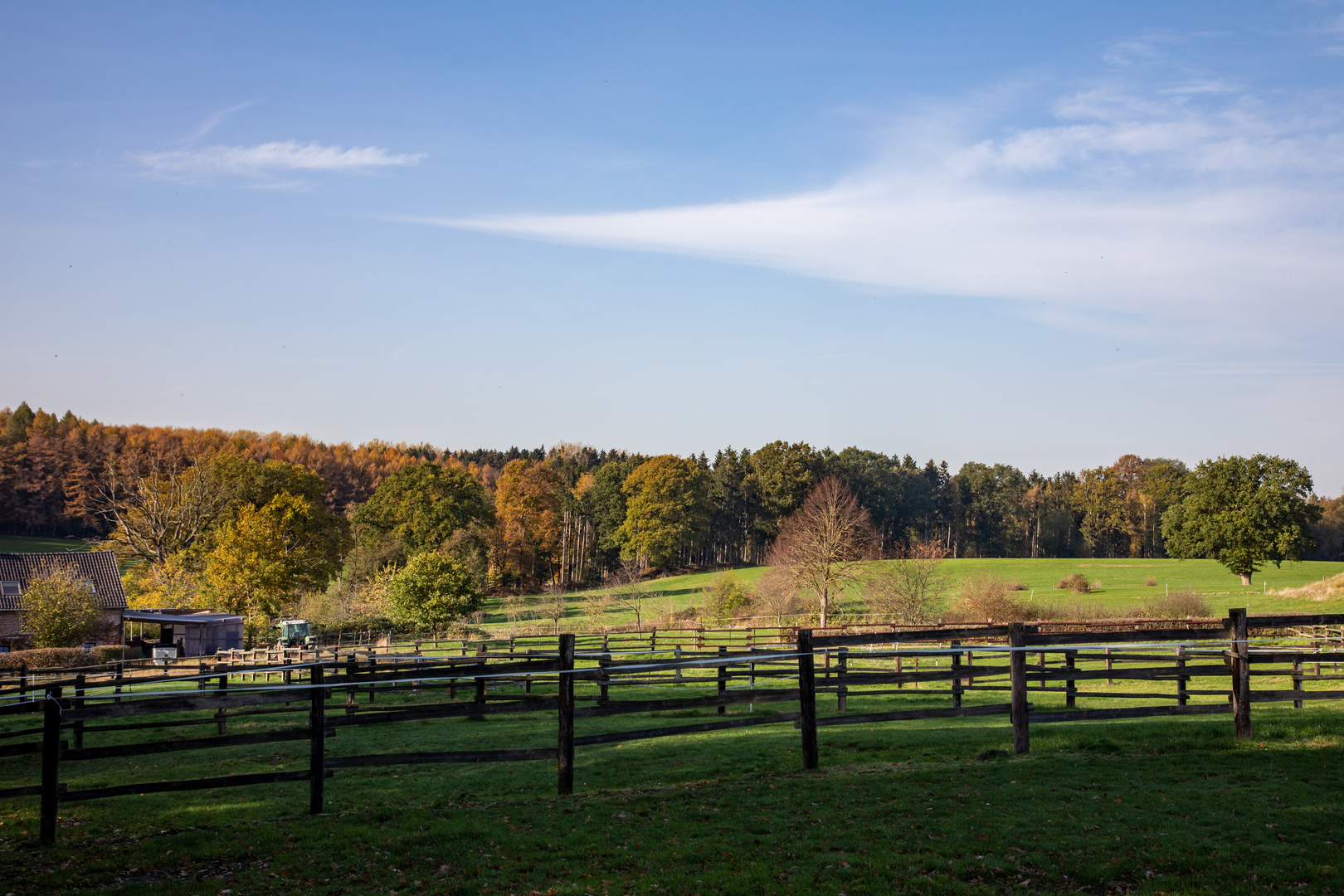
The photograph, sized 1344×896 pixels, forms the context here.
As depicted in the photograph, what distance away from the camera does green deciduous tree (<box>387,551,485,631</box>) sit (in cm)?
4103

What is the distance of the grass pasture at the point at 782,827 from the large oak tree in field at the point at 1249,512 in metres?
47.6

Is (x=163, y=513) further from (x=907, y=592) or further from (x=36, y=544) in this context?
(x=36, y=544)

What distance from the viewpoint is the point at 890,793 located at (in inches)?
307

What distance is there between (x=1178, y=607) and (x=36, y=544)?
100561 millimetres

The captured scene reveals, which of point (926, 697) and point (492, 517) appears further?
point (492, 517)

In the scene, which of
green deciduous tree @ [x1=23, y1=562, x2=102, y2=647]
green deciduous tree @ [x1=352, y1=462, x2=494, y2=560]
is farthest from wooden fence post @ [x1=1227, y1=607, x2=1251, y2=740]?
green deciduous tree @ [x1=352, y1=462, x2=494, y2=560]

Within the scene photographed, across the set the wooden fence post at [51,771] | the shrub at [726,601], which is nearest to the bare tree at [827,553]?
the shrub at [726,601]

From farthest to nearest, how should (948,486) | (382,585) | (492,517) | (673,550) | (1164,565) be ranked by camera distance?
1. (948,486)
2. (673,550)
3. (492,517)
4. (1164,565)
5. (382,585)

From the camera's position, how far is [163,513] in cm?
5406

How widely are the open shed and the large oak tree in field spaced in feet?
187

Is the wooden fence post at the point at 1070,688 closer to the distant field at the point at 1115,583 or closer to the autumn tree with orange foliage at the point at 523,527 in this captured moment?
the distant field at the point at 1115,583

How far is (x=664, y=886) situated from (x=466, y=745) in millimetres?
9668

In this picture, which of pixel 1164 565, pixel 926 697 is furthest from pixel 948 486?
pixel 926 697

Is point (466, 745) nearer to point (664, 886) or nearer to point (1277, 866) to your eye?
point (664, 886)
